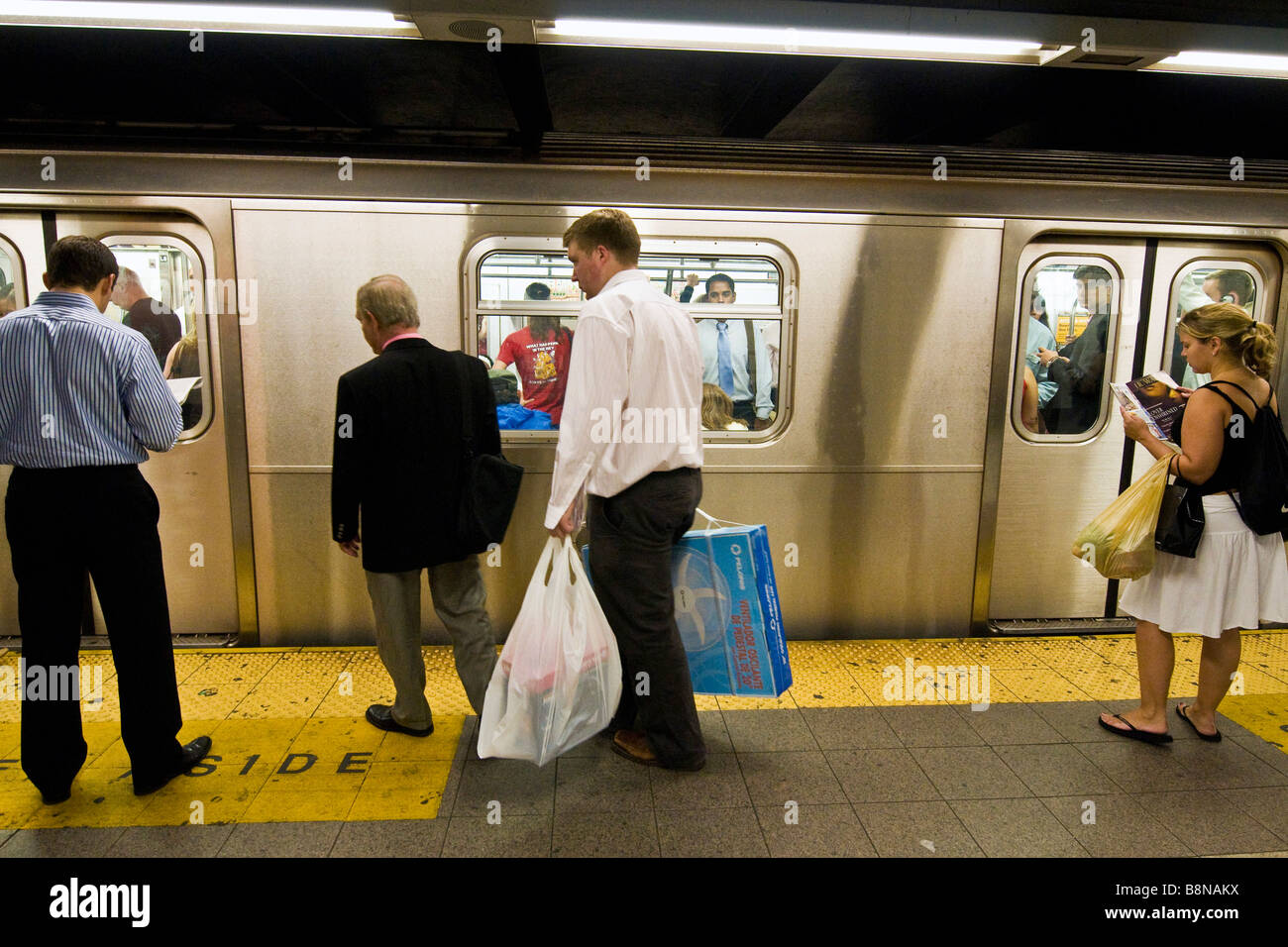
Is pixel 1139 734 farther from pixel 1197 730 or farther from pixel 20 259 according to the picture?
pixel 20 259

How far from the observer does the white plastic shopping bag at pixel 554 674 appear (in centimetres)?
227

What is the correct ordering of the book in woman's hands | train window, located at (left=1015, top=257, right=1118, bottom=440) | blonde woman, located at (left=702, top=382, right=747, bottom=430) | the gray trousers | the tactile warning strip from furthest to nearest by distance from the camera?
train window, located at (left=1015, top=257, right=1118, bottom=440), blonde woman, located at (left=702, top=382, right=747, bottom=430), the book in woman's hands, the gray trousers, the tactile warning strip

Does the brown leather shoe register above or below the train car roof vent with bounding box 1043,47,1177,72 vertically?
below

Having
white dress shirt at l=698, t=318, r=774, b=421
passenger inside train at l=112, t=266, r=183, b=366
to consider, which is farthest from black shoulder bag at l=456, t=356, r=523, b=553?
passenger inside train at l=112, t=266, r=183, b=366

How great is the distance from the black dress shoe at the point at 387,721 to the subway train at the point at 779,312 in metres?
0.71

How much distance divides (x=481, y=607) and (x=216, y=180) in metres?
2.19

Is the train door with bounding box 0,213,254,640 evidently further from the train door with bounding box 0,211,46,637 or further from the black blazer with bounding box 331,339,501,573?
the black blazer with bounding box 331,339,501,573

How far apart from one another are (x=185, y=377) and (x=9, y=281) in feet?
2.83

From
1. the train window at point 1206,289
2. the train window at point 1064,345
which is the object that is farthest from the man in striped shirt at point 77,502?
the train window at point 1206,289

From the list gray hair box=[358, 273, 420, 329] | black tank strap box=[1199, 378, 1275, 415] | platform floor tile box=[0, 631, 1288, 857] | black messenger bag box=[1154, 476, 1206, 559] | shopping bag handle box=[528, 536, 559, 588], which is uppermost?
gray hair box=[358, 273, 420, 329]

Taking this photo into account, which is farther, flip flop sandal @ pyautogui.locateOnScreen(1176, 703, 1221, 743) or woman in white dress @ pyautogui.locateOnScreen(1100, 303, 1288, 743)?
flip flop sandal @ pyautogui.locateOnScreen(1176, 703, 1221, 743)

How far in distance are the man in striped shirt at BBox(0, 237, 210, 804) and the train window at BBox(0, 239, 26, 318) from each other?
1.45m

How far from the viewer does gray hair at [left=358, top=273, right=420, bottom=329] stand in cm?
251
